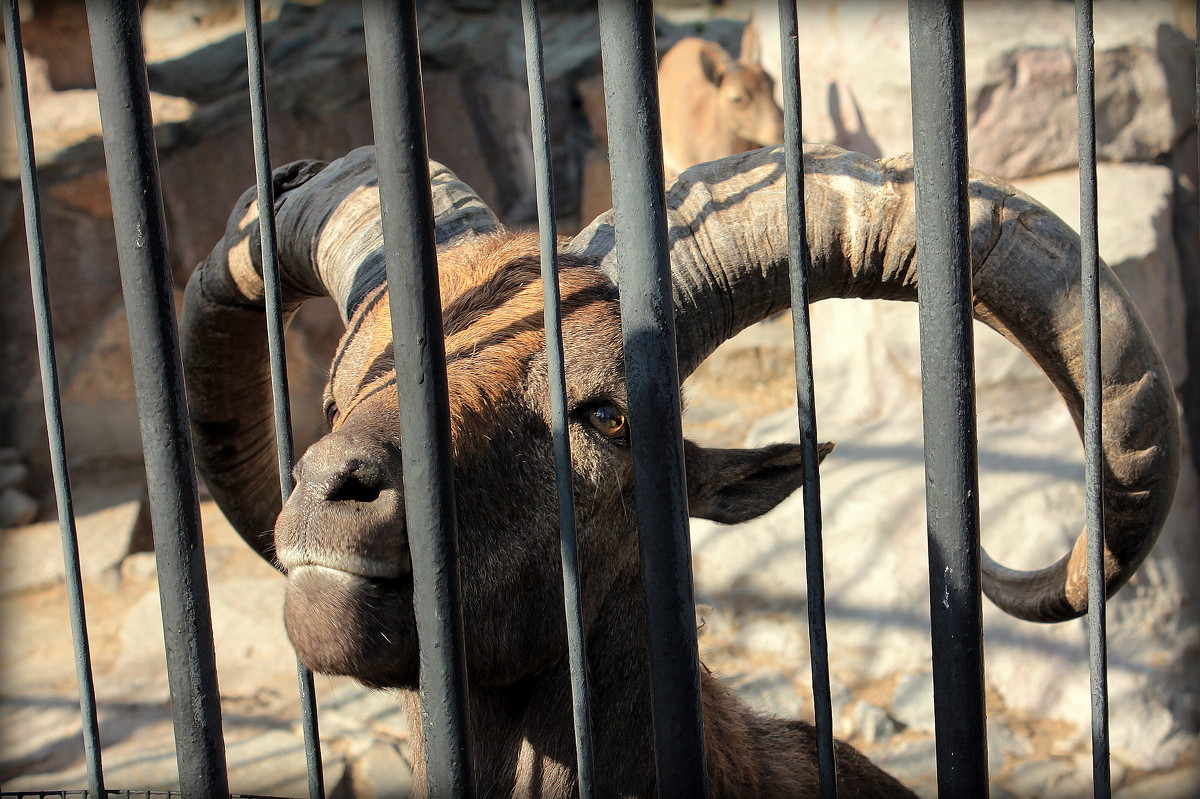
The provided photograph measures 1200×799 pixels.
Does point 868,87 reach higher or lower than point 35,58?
lower

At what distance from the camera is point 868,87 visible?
29.4ft

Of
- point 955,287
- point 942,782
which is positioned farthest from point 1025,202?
point 942,782

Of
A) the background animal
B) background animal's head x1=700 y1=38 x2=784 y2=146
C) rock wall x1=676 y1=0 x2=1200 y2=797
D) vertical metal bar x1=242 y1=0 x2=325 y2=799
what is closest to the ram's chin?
vertical metal bar x1=242 y1=0 x2=325 y2=799

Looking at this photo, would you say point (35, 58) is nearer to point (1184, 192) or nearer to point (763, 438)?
point (763, 438)

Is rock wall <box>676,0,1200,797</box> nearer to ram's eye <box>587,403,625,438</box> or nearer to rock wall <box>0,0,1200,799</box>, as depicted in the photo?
rock wall <box>0,0,1200,799</box>

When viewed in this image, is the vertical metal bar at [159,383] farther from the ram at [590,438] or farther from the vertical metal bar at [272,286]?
the ram at [590,438]

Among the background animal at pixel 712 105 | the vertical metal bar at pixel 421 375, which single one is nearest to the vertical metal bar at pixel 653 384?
the vertical metal bar at pixel 421 375

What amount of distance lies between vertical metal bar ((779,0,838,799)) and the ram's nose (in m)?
0.81

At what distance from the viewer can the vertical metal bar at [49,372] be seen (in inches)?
69.0

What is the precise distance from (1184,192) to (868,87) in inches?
104

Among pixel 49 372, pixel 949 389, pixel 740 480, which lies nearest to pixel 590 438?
pixel 740 480

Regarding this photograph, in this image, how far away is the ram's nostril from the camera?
2.00 meters

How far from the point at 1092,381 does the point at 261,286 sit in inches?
104

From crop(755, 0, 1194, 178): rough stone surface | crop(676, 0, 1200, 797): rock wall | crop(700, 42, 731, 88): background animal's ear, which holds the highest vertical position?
crop(700, 42, 731, 88): background animal's ear
